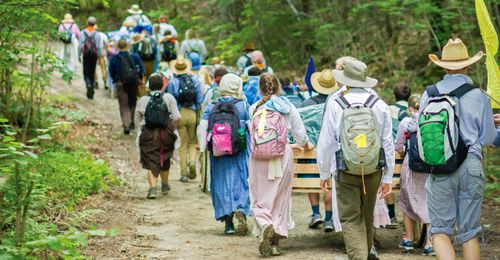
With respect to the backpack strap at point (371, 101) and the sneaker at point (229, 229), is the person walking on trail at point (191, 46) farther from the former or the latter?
the backpack strap at point (371, 101)

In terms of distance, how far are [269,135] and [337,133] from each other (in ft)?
4.49

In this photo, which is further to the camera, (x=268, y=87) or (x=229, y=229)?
(x=229, y=229)

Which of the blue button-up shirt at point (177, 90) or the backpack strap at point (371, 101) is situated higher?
the blue button-up shirt at point (177, 90)

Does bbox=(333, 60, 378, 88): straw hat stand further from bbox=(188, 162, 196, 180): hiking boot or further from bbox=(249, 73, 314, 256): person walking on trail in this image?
bbox=(188, 162, 196, 180): hiking boot

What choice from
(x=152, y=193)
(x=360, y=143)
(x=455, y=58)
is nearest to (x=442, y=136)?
(x=455, y=58)

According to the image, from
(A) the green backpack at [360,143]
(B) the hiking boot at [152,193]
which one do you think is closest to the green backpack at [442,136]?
(A) the green backpack at [360,143]

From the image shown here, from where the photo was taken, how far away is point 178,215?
1233 centimetres

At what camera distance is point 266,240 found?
9.35 m

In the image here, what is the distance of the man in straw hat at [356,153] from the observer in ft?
26.5

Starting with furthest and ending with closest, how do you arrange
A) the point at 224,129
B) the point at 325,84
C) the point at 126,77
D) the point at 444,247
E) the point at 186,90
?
1. the point at 126,77
2. the point at 186,90
3. the point at 325,84
4. the point at 224,129
5. the point at 444,247

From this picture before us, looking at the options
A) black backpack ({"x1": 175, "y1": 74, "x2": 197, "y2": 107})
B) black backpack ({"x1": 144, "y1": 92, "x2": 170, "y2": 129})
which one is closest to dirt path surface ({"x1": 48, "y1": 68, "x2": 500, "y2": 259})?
black backpack ({"x1": 144, "y1": 92, "x2": 170, "y2": 129})

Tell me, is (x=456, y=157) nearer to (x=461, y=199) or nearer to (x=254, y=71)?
(x=461, y=199)

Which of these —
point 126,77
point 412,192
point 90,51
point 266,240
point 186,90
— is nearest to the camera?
point 266,240

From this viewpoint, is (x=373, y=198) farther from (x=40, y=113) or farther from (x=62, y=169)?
(x=40, y=113)
